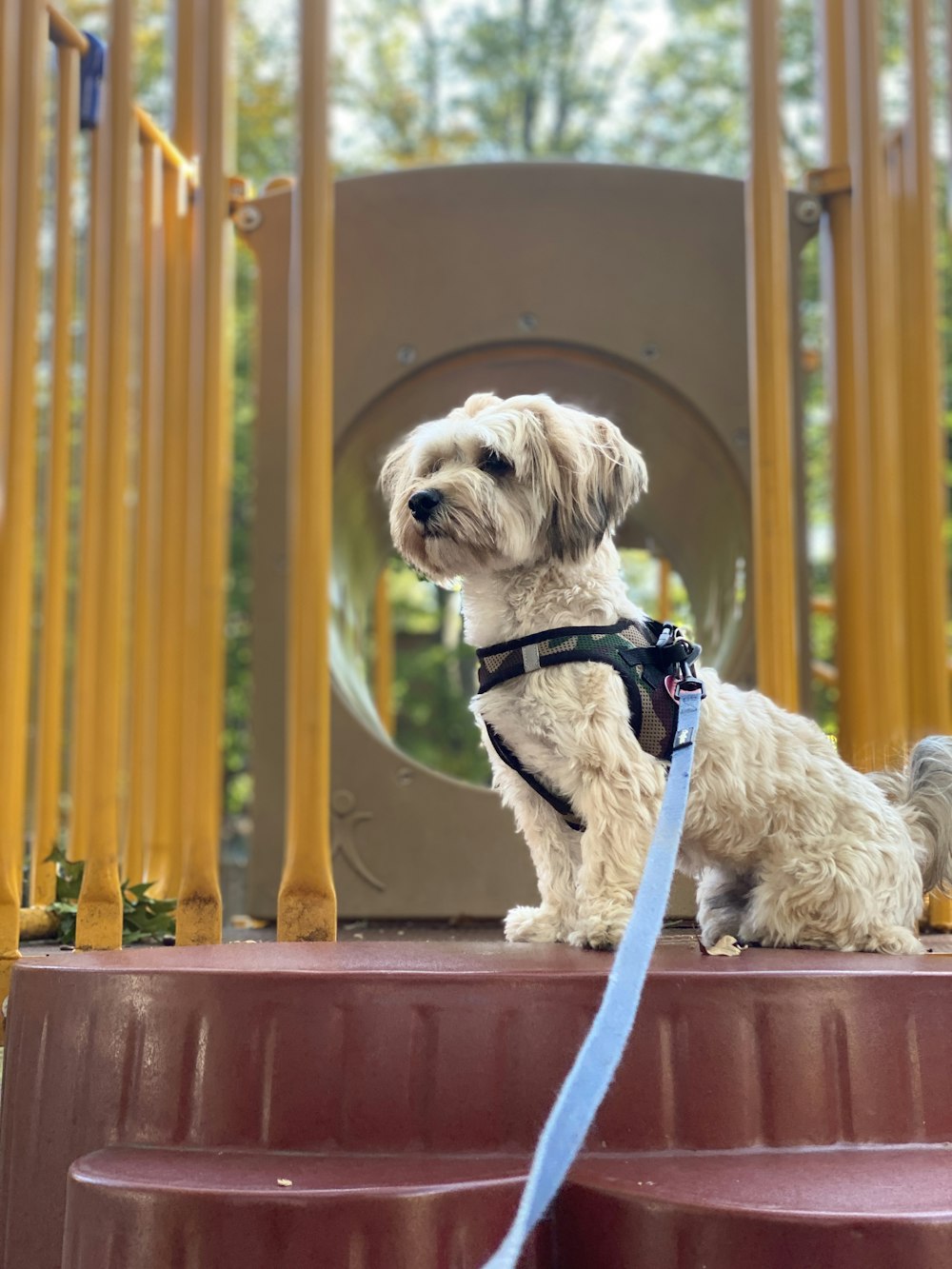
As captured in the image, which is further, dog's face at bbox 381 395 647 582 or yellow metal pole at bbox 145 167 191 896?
yellow metal pole at bbox 145 167 191 896

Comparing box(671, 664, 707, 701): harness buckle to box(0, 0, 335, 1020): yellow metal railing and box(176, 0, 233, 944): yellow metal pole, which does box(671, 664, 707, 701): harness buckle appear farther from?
box(176, 0, 233, 944): yellow metal pole

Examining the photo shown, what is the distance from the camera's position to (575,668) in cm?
274

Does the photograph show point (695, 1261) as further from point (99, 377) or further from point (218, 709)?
point (99, 377)

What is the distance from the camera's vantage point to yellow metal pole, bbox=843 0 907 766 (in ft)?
11.1

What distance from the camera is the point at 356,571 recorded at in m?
4.89

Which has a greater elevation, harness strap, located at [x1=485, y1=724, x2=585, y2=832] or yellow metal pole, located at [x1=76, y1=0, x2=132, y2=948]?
yellow metal pole, located at [x1=76, y1=0, x2=132, y2=948]

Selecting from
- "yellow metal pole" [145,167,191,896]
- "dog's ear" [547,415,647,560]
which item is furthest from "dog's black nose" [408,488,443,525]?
"yellow metal pole" [145,167,191,896]

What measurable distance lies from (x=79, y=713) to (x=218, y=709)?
75 cm

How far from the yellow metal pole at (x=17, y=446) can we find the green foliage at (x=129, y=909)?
0.45 m

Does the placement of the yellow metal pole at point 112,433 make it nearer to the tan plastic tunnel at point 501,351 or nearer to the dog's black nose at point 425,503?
the dog's black nose at point 425,503

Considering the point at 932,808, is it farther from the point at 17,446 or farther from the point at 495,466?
the point at 17,446

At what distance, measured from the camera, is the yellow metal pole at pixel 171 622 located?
4.08 m

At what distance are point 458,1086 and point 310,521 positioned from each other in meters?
1.34

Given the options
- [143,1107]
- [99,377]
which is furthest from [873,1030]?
[99,377]
